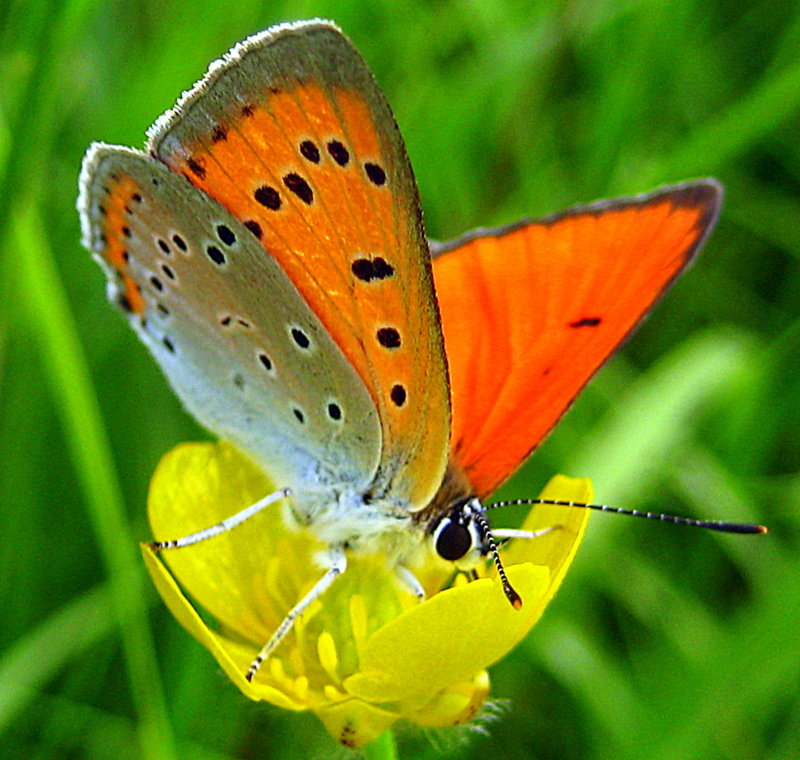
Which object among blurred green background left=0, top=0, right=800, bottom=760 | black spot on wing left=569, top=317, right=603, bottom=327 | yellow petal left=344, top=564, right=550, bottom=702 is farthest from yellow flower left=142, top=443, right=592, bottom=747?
black spot on wing left=569, top=317, right=603, bottom=327

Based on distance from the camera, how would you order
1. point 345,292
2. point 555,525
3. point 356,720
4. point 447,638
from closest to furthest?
point 447,638 < point 356,720 < point 345,292 < point 555,525

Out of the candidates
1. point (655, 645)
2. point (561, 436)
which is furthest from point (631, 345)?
point (655, 645)

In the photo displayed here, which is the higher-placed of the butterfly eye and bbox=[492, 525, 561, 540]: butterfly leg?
the butterfly eye

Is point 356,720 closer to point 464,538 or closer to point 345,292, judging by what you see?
point 464,538

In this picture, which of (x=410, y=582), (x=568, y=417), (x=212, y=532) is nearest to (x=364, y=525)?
(x=410, y=582)

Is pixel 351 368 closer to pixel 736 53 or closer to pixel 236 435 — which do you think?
pixel 236 435

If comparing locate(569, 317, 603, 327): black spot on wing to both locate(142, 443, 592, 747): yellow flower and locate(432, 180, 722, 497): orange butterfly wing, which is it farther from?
locate(142, 443, 592, 747): yellow flower

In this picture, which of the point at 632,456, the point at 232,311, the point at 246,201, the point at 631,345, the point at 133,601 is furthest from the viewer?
the point at 631,345
